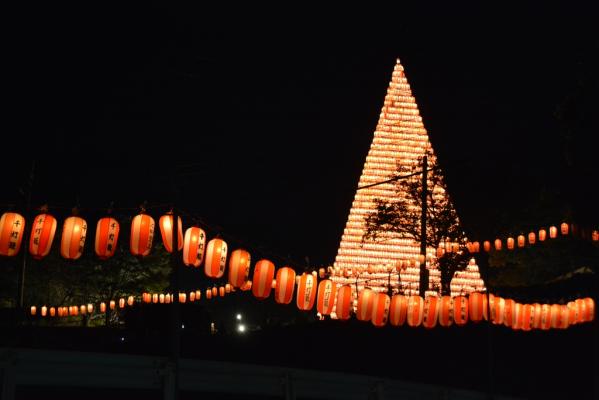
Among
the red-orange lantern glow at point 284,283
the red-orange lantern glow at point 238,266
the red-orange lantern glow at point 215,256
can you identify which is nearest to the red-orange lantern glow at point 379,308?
the red-orange lantern glow at point 284,283

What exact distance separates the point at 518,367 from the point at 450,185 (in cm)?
850

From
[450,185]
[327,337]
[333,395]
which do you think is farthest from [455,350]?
[333,395]

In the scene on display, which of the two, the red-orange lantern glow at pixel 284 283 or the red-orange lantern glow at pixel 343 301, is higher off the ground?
the red-orange lantern glow at pixel 284 283

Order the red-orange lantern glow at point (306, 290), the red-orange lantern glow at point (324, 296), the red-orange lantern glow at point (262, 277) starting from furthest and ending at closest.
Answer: the red-orange lantern glow at point (324, 296) < the red-orange lantern glow at point (306, 290) < the red-orange lantern glow at point (262, 277)

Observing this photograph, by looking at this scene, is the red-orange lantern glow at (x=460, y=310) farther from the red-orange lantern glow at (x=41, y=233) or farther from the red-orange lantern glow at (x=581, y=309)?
the red-orange lantern glow at (x=41, y=233)

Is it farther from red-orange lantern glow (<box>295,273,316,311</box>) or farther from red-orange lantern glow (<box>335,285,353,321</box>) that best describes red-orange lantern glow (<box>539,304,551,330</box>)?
red-orange lantern glow (<box>295,273,316,311</box>)

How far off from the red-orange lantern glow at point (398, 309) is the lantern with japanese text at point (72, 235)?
9.12m

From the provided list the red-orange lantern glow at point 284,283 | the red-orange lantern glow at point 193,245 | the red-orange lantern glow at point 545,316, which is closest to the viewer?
the red-orange lantern glow at point 193,245

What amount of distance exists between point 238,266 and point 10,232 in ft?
15.4

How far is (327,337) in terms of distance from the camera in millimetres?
20719

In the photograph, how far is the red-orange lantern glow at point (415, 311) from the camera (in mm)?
19375

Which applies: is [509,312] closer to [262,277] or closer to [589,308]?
[589,308]

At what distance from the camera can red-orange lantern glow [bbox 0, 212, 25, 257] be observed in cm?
1308

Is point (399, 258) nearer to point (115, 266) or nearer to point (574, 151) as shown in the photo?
point (115, 266)
